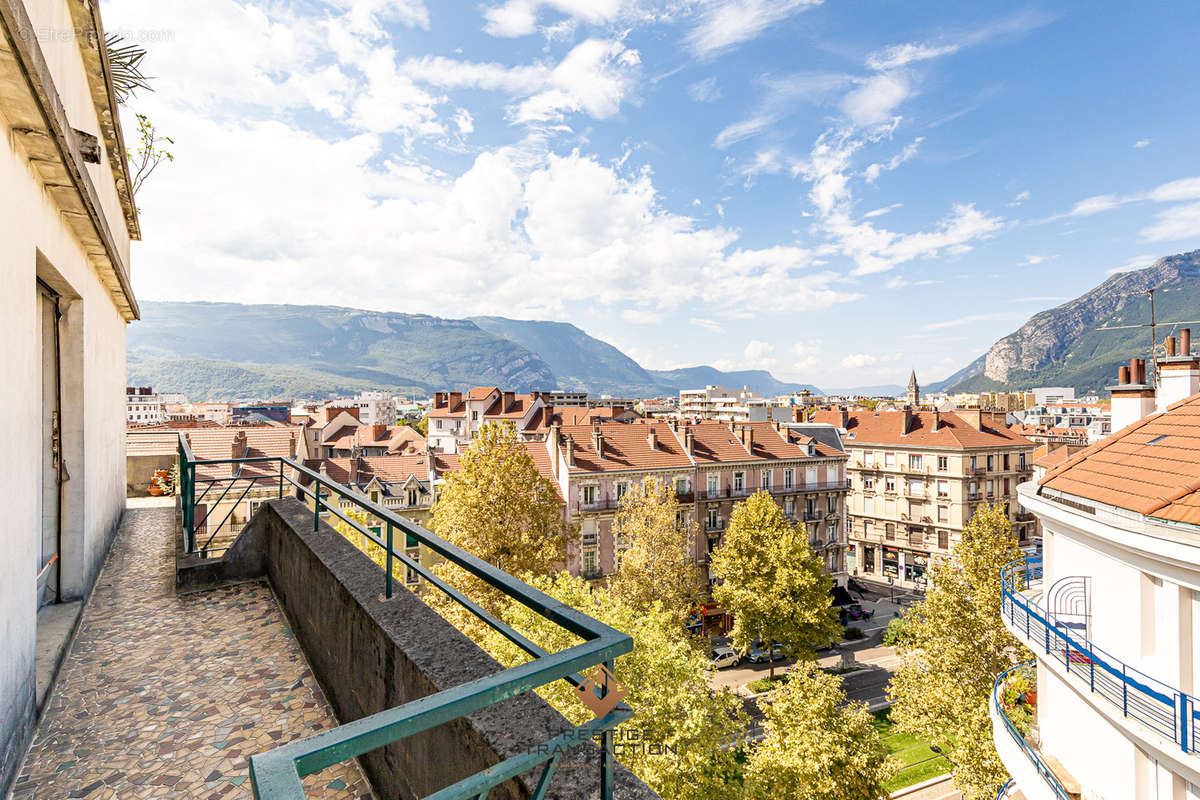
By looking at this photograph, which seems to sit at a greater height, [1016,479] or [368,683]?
[368,683]

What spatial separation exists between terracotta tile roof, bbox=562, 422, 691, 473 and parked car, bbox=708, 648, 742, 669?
1004 centimetres

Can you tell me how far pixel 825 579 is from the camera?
2456cm

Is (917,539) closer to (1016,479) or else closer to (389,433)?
(1016,479)

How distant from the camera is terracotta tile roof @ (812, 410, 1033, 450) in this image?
41000 millimetres

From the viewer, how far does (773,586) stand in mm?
23516

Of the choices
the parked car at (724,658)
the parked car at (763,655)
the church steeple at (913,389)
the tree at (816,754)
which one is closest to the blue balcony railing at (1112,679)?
the tree at (816,754)

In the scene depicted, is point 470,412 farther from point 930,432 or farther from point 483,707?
point 483,707

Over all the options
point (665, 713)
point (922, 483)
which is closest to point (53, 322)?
point (665, 713)

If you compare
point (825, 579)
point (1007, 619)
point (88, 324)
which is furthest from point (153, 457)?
point (825, 579)

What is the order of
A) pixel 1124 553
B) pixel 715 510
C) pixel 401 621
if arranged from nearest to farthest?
Result: pixel 401 621 < pixel 1124 553 < pixel 715 510

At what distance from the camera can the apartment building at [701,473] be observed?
3022cm

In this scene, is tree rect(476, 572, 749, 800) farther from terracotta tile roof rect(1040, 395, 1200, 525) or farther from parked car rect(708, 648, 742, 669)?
parked car rect(708, 648, 742, 669)

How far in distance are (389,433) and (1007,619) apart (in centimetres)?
6638

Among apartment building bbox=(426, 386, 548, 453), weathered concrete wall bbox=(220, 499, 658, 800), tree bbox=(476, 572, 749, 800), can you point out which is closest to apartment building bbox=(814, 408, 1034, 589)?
tree bbox=(476, 572, 749, 800)
